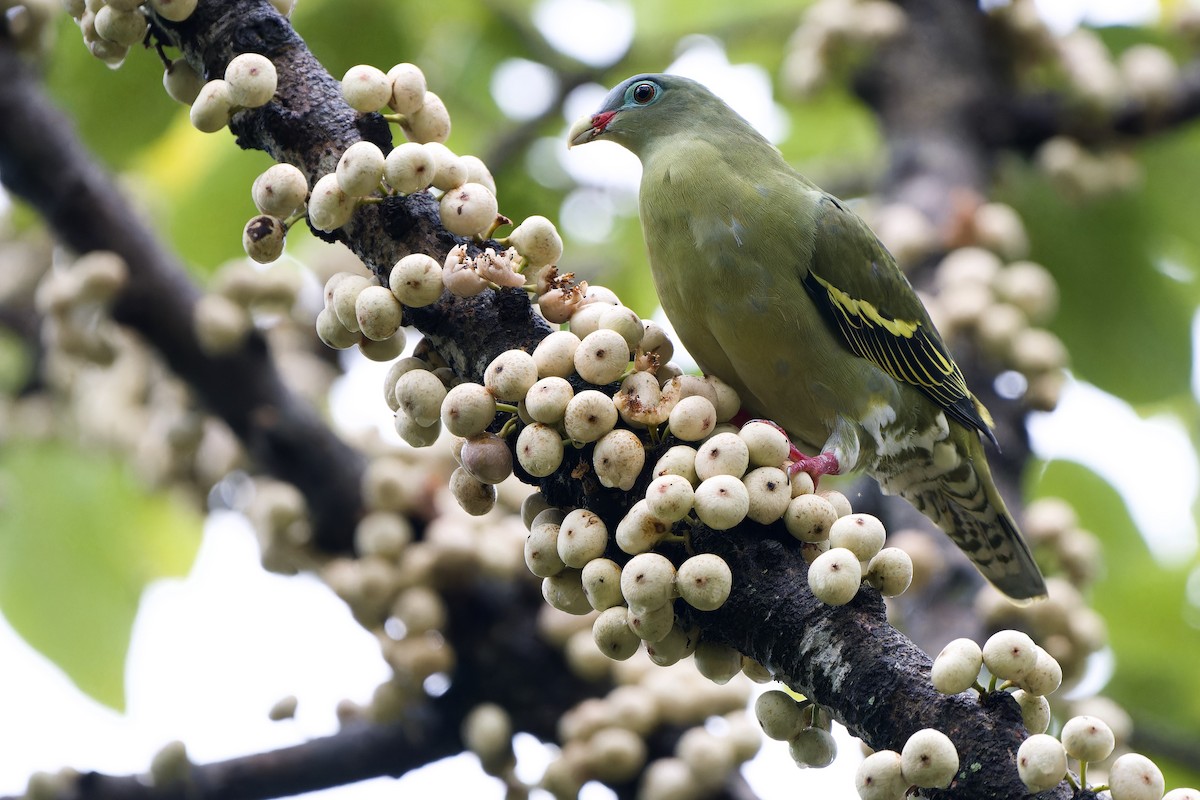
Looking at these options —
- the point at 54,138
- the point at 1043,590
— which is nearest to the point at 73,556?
the point at 54,138

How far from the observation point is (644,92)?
150 inches

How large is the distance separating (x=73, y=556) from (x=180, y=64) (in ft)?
10.6

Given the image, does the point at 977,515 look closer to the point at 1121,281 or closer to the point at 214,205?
the point at 1121,281

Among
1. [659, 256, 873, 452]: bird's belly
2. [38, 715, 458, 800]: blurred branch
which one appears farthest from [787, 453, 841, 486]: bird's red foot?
[38, 715, 458, 800]: blurred branch

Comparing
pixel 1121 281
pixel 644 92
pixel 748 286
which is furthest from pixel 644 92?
pixel 1121 281

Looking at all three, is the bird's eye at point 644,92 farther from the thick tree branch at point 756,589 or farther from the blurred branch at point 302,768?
the blurred branch at point 302,768

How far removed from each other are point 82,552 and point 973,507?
3676mm

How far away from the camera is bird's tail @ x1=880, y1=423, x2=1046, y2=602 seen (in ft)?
13.0

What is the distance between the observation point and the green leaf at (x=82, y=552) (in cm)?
488

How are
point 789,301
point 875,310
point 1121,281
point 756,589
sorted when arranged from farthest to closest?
1. point 1121,281
2. point 875,310
3. point 789,301
4. point 756,589

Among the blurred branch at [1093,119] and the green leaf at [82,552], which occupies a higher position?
the blurred branch at [1093,119]

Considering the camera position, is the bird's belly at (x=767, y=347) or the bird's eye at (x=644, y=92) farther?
the bird's eye at (x=644, y=92)

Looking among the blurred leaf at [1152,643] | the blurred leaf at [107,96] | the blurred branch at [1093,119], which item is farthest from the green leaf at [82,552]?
the blurred branch at [1093,119]

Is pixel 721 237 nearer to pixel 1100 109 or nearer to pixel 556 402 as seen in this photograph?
pixel 556 402
